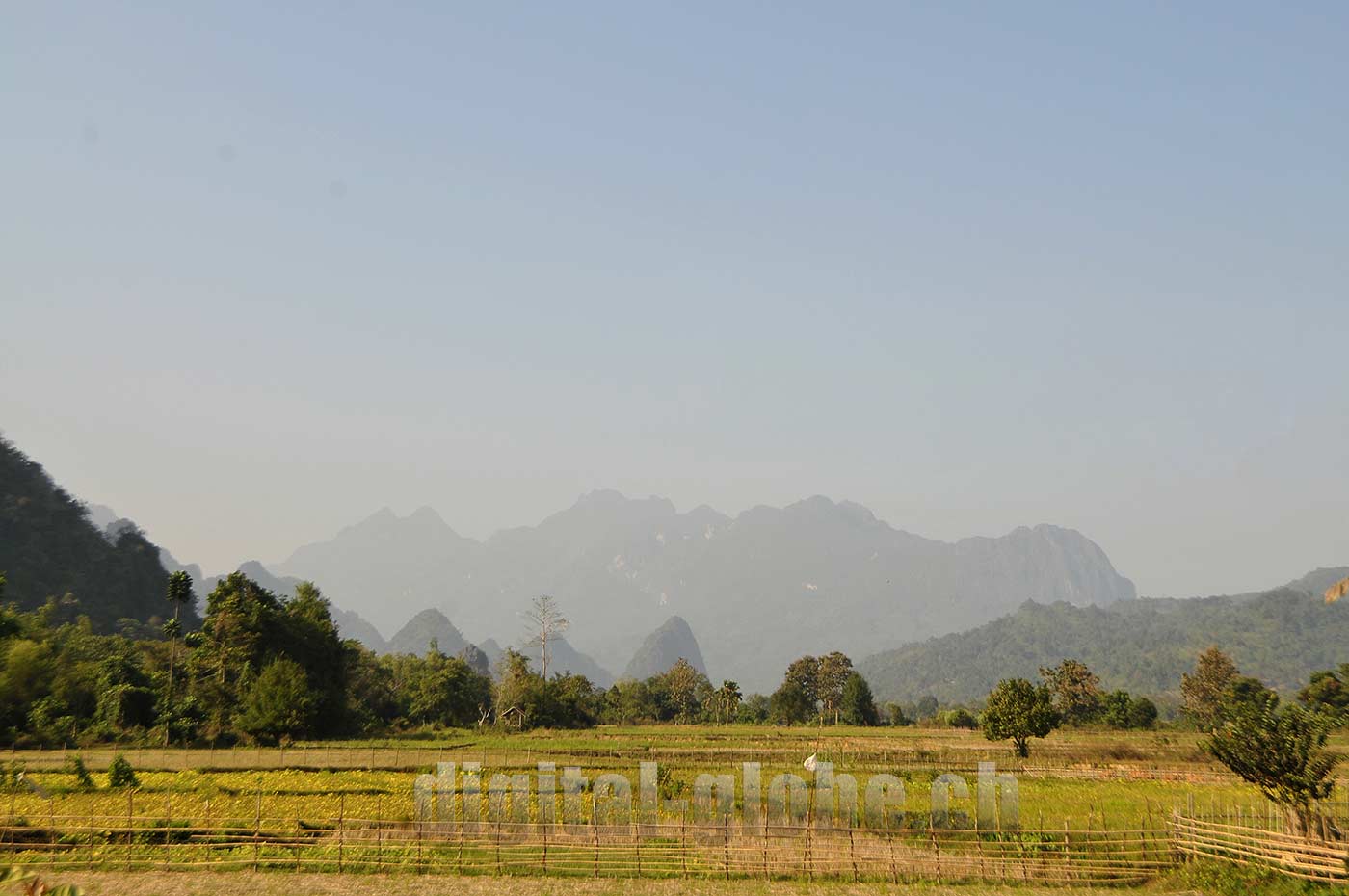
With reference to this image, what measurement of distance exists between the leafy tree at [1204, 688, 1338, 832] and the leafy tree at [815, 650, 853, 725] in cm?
13589

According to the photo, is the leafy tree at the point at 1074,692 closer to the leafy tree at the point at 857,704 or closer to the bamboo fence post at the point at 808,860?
the leafy tree at the point at 857,704

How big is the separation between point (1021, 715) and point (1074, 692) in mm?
66087

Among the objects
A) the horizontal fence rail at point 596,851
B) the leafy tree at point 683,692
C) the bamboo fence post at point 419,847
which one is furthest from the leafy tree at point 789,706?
the bamboo fence post at point 419,847

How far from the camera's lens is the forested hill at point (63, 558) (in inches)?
6353

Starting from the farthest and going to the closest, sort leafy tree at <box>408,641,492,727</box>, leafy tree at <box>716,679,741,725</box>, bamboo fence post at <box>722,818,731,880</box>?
leafy tree at <box>716,679,741,725</box>, leafy tree at <box>408,641,492,727</box>, bamboo fence post at <box>722,818,731,880</box>

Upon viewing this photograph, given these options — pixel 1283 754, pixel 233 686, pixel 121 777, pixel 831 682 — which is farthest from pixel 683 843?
pixel 831 682

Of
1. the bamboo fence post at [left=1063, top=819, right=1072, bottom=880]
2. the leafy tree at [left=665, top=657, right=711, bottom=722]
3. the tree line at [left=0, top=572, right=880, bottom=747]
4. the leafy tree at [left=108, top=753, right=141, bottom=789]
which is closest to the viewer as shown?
the bamboo fence post at [left=1063, top=819, right=1072, bottom=880]

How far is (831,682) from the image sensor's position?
168m

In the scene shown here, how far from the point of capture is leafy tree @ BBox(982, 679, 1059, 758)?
2815 inches

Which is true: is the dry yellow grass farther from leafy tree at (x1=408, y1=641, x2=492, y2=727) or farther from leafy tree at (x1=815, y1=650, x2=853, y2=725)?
leafy tree at (x1=815, y1=650, x2=853, y2=725)

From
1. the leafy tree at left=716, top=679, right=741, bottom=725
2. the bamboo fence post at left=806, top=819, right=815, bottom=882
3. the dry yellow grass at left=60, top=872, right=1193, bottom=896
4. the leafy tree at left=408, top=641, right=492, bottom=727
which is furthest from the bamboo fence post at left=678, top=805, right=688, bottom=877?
the leafy tree at left=716, top=679, right=741, bottom=725

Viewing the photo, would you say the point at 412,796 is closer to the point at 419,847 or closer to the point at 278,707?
the point at 419,847

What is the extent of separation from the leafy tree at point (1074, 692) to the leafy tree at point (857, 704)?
98.2 feet

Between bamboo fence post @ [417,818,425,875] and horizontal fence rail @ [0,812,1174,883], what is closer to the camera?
bamboo fence post @ [417,818,425,875]
